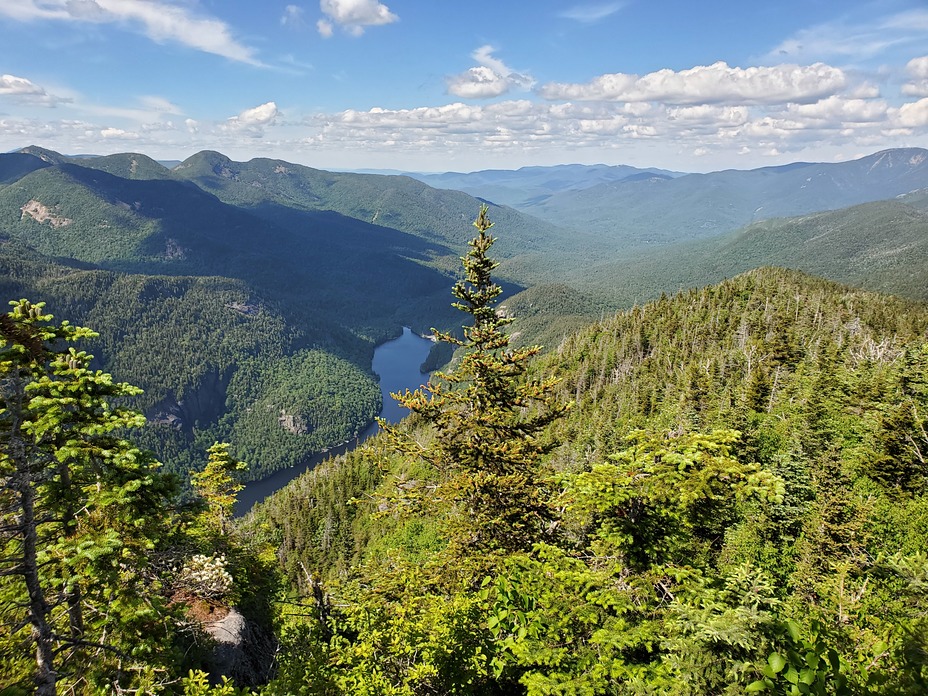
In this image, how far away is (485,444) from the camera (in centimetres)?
1645

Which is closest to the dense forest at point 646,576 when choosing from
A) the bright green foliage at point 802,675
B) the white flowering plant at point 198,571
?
the bright green foliage at point 802,675

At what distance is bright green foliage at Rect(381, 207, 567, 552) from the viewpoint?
15.9 meters

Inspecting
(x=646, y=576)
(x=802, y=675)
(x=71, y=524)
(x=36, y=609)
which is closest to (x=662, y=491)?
(x=646, y=576)

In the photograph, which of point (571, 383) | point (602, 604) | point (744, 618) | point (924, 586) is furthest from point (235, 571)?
point (571, 383)

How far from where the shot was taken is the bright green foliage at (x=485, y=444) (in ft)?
52.1

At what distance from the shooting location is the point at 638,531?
10.4 meters

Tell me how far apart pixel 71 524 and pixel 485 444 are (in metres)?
11.1

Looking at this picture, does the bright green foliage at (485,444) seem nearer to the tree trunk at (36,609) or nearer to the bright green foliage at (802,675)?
the tree trunk at (36,609)

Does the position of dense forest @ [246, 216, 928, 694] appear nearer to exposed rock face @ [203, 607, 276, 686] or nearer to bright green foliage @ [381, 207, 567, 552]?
bright green foliage @ [381, 207, 567, 552]

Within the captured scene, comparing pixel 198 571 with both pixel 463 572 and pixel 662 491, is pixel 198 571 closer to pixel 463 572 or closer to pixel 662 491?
pixel 463 572

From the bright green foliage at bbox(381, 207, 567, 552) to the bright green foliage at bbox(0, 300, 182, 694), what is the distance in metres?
7.69

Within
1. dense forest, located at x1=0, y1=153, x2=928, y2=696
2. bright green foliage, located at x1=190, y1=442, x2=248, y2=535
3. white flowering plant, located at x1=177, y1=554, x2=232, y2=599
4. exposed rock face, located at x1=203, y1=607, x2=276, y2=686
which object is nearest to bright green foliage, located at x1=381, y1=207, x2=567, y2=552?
dense forest, located at x1=0, y1=153, x2=928, y2=696

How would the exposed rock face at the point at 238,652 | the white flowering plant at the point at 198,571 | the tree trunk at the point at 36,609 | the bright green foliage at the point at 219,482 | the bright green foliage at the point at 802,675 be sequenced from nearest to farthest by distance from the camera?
1. the bright green foliage at the point at 802,675
2. the tree trunk at the point at 36,609
3. the white flowering plant at the point at 198,571
4. the exposed rock face at the point at 238,652
5. the bright green foliage at the point at 219,482

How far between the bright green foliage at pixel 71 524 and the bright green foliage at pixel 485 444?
7686 mm
